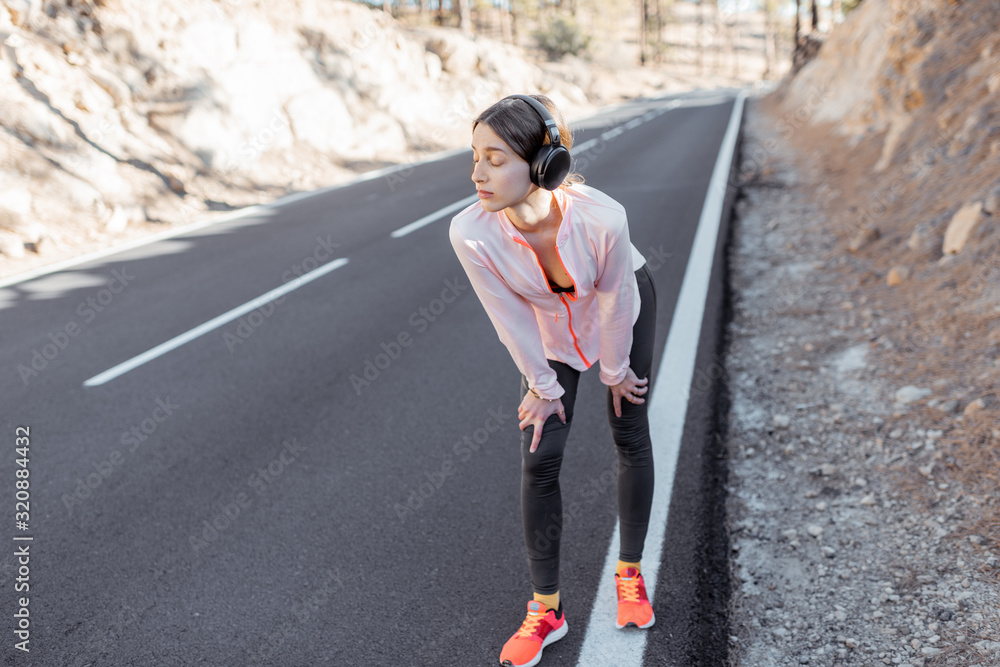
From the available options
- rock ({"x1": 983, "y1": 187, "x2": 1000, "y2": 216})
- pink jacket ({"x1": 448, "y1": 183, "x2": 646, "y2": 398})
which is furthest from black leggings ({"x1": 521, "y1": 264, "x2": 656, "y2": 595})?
rock ({"x1": 983, "y1": 187, "x2": 1000, "y2": 216})

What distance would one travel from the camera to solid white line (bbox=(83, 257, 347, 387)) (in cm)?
518

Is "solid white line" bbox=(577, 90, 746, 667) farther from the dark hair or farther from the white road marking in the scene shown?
the white road marking

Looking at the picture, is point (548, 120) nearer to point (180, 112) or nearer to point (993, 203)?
point (993, 203)

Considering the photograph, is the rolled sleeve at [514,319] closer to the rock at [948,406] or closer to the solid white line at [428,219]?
the rock at [948,406]

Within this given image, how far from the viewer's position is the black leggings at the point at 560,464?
7.64 feet

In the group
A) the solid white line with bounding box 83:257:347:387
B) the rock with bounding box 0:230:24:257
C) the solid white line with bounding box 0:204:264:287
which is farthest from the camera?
the rock with bounding box 0:230:24:257

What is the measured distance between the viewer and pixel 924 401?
3.64 metres

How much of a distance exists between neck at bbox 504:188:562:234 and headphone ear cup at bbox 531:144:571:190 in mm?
76

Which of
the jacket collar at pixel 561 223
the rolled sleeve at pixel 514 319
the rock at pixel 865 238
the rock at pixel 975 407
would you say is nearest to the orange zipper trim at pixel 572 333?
the rolled sleeve at pixel 514 319

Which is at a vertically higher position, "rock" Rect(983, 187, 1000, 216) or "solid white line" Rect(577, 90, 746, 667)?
"rock" Rect(983, 187, 1000, 216)

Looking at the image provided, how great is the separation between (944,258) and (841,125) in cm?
845

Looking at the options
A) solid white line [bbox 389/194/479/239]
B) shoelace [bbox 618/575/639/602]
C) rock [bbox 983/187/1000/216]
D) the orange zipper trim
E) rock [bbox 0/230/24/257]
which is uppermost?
the orange zipper trim

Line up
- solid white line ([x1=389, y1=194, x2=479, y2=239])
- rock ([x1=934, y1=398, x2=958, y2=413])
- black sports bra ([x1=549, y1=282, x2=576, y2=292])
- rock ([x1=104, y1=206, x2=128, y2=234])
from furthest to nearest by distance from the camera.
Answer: rock ([x1=104, y1=206, x2=128, y2=234]) < solid white line ([x1=389, y1=194, x2=479, y2=239]) < rock ([x1=934, y1=398, x2=958, y2=413]) < black sports bra ([x1=549, y1=282, x2=576, y2=292])

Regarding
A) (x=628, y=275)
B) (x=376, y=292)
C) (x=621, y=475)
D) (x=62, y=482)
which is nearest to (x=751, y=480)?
(x=621, y=475)
